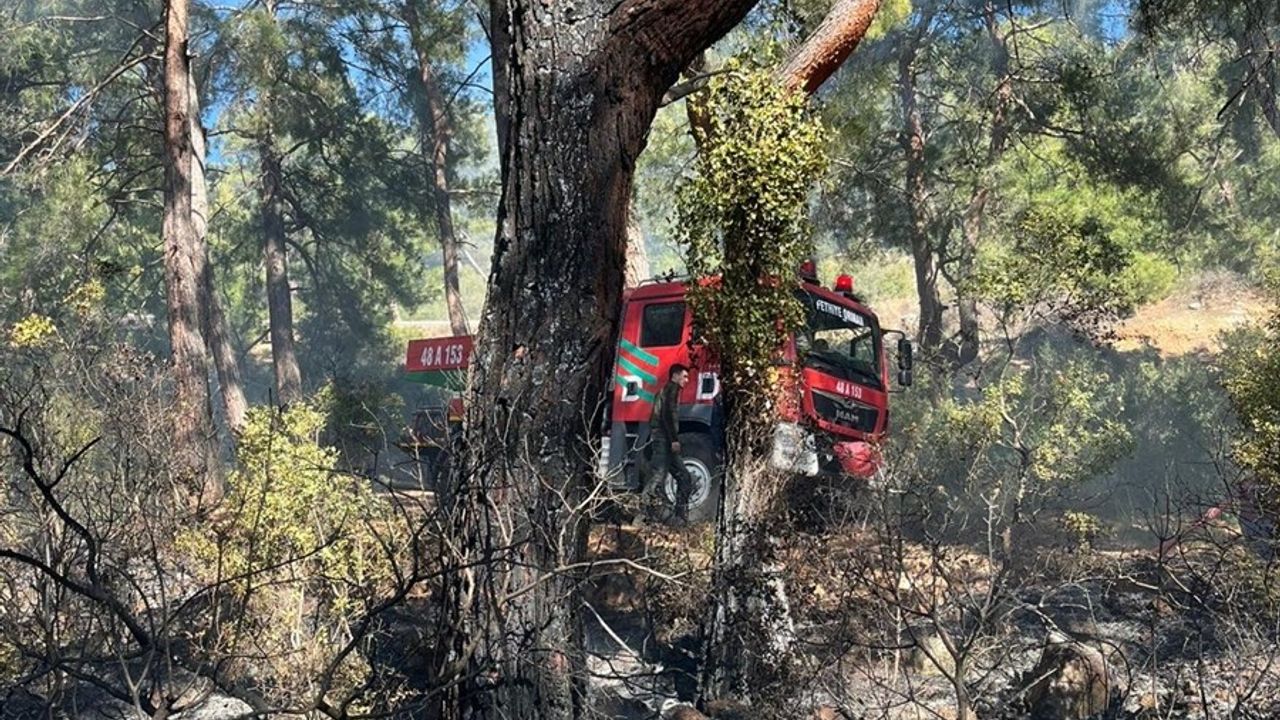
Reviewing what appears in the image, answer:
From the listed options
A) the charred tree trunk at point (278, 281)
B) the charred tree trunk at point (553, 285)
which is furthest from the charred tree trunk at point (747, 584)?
the charred tree trunk at point (278, 281)

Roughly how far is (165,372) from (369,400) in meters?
6.75

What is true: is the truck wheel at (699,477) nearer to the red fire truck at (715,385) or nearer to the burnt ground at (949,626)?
the red fire truck at (715,385)

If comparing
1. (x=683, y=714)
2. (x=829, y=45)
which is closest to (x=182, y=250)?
(x=683, y=714)

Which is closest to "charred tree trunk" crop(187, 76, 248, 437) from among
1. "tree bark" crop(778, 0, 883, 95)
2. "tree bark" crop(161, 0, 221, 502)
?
"tree bark" crop(161, 0, 221, 502)

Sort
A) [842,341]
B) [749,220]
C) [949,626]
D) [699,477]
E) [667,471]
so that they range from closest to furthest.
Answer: [749,220] < [949,626] < [667,471] < [699,477] < [842,341]

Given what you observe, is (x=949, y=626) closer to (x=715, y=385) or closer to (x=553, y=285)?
(x=715, y=385)

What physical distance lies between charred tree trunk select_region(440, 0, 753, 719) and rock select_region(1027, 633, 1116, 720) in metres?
5.11

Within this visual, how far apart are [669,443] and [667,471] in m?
0.43

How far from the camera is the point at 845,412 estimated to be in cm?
1177

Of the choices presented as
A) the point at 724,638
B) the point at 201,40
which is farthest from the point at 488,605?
the point at 201,40

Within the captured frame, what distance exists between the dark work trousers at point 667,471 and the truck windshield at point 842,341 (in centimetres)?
163

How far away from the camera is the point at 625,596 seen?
35.3 feet

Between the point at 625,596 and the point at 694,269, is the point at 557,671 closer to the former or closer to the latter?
the point at 694,269

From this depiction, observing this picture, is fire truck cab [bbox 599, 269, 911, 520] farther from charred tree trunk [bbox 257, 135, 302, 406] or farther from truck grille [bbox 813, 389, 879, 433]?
charred tree trunk [bbox 257, 135, 302, 406]
